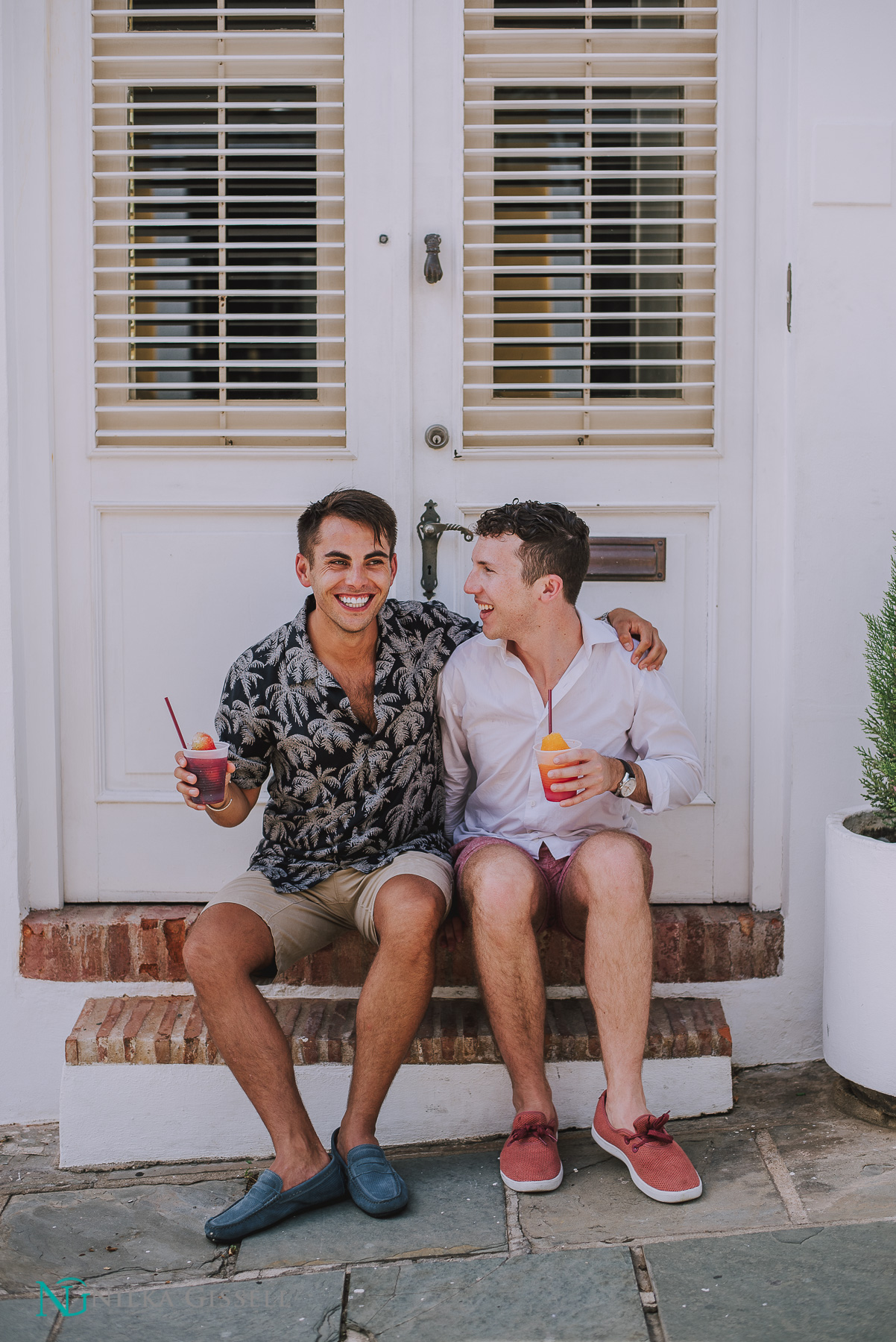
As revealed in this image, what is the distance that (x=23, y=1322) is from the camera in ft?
6.83

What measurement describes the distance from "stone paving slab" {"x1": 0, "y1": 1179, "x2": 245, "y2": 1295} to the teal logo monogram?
16 millimetres

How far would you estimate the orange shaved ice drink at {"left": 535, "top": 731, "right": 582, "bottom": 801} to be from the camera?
2.31 meters

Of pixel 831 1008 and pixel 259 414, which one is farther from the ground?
pixel 259 414

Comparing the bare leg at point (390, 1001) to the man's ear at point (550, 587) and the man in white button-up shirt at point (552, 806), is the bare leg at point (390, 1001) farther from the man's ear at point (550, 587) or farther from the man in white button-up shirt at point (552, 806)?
the man's ear at point (550, 587)

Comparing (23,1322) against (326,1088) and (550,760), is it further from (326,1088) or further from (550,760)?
(550,760)

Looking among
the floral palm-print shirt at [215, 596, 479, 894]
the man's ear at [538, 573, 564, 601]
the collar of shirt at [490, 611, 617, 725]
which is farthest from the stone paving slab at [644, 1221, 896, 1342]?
the man's ear at [538, 573, 564, 601]

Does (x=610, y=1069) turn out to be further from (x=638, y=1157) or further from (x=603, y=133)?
(x=603, y=133)

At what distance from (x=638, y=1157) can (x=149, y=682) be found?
68.0 inches

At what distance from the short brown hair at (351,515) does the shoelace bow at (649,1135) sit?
142 centimetres

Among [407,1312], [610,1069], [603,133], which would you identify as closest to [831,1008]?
[610,1069]

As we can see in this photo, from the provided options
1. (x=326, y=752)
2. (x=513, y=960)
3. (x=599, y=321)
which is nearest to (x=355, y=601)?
(x=326, y=752)

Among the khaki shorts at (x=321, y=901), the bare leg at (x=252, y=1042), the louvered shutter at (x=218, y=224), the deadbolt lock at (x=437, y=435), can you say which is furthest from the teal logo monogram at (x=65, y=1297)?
the deadbolt lock at (x=437, y=435)

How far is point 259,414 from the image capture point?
3.04 m

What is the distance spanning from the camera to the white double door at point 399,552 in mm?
3014
